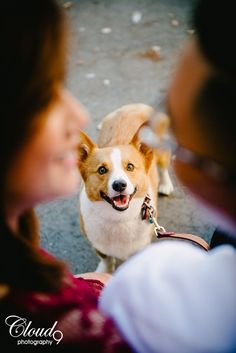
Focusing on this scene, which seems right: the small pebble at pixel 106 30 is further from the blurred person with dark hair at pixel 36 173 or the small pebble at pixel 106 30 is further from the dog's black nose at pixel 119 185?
the blurred person with dark hair at pixel 36 173

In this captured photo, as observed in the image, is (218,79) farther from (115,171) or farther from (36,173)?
(115,171)

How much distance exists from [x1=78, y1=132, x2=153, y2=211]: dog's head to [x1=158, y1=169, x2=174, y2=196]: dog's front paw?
56 centimetres

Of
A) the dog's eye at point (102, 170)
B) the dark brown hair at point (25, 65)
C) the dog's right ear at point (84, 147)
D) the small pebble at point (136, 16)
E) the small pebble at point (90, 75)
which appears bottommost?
the small pebble at point (90, 75)

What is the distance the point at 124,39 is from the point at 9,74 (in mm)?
3391

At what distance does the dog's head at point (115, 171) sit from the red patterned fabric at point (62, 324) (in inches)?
44.1

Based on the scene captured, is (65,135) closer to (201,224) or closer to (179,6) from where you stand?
(201,224)

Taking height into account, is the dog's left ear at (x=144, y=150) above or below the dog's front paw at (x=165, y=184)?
above

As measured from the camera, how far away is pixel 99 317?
77cm

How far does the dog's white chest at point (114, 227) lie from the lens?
2.05 meters

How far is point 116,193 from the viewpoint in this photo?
192 centimetres

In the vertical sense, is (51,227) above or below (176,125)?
below

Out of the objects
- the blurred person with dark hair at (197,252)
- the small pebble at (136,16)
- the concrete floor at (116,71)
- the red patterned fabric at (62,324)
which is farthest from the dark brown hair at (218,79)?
the small pebble at (136,16)

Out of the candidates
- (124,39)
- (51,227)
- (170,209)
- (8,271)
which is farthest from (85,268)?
(124,39)

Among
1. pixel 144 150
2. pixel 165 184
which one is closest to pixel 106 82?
pixel 165 184
